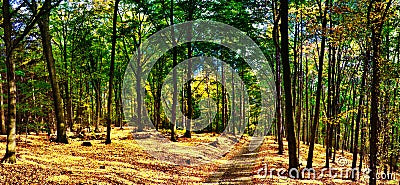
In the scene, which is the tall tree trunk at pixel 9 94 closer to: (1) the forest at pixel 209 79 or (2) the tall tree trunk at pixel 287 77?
(1) the forest at pixel 209 79

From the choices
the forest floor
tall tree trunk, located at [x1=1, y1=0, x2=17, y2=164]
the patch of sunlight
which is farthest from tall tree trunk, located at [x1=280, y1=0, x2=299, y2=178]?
tall tree trunk, located at [x1=1, y1=0, x2=17, y2=164]

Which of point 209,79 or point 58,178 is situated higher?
point 209,79

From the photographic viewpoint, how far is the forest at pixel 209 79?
38.7 ft

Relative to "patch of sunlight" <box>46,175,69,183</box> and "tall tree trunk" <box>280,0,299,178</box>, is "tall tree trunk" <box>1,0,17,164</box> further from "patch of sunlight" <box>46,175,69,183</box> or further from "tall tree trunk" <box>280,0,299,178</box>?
"tall tree trunk" <box>280,0,299,178</box>

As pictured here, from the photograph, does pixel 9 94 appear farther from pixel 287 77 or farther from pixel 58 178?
pixel 287 77

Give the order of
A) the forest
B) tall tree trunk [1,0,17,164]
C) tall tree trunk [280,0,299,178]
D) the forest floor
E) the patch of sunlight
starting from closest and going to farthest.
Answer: the patch of sunlight → the forest floor → tall tree trunk [1,0,17,164] → the forest → tall tree trunk [280,0,299,178]

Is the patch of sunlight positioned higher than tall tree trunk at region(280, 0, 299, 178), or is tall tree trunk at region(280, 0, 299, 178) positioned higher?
tall tree trunk at region(280, 0, 299, 178)

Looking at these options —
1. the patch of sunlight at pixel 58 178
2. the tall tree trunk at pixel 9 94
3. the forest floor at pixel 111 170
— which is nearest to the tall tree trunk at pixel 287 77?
the forest floor at pixel 111 170

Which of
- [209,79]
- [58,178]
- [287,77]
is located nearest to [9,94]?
[58,178]

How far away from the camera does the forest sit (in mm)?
11786

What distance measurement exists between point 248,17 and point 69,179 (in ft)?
58.3

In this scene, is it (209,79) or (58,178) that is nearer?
(58,178)

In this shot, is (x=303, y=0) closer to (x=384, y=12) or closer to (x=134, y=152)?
(x=384, y=12)

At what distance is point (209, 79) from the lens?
143 ft
